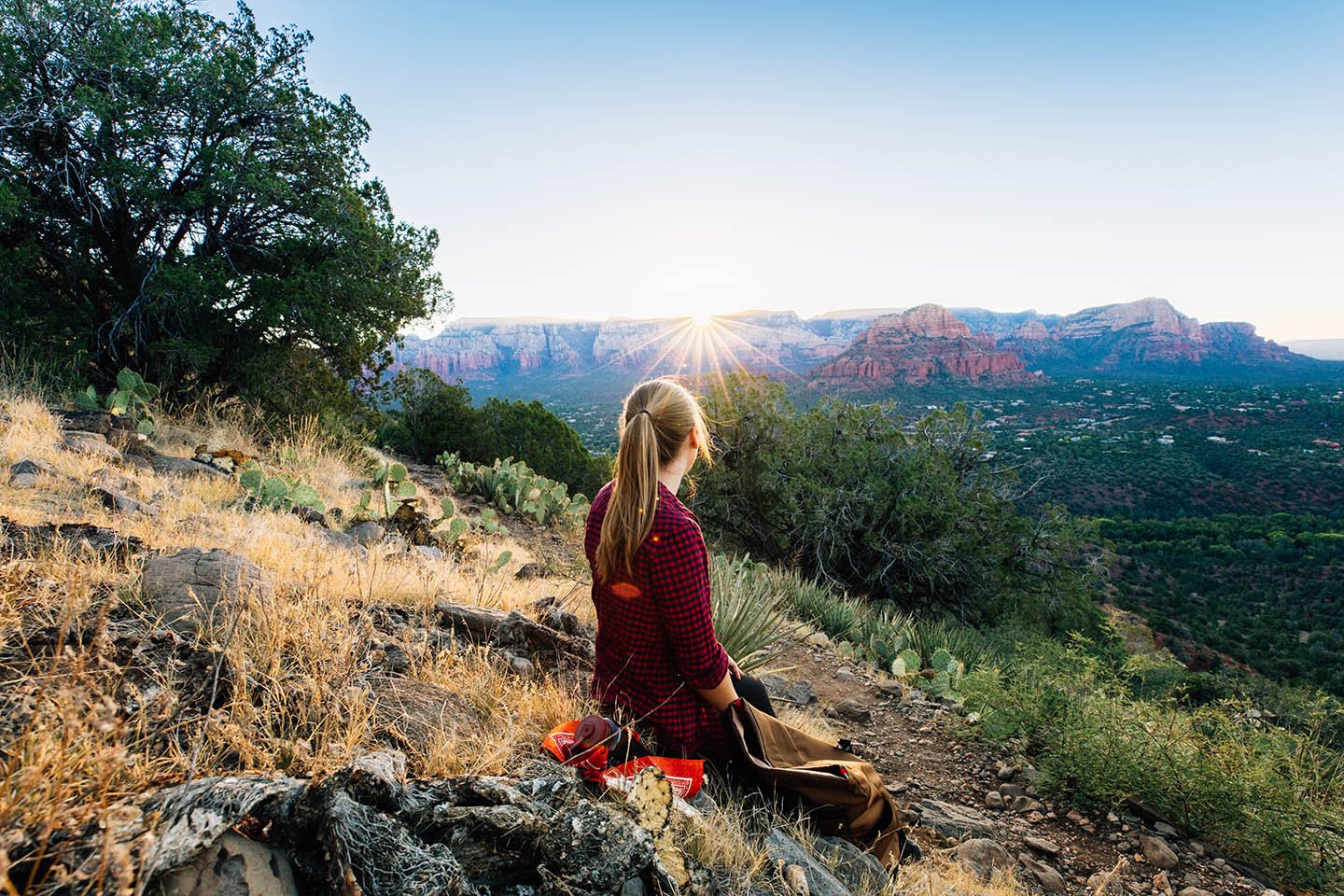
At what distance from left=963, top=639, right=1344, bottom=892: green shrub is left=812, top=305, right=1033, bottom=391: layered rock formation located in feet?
219

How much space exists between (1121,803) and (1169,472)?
36.1 m

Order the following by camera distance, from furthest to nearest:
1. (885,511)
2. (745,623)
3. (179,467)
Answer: (885,511) < (179,467) < (745,623)

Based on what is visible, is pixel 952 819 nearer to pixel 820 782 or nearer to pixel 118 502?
pixel 820 782

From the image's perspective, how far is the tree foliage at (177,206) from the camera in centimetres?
731

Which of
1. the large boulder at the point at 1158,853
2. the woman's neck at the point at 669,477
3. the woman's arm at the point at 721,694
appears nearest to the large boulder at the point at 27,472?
the woman's neck at the point at 669,477

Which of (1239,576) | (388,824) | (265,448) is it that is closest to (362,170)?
(265,448)

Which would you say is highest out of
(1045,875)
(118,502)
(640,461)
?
(640,461)

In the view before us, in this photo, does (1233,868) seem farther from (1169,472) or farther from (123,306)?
(1169,472)

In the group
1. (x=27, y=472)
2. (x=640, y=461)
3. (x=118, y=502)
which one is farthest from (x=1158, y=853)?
(x=27, y=472)

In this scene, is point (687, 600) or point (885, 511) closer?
point (687, 600)

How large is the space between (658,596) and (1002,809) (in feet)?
8.75

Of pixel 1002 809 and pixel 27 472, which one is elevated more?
pixel 27 472

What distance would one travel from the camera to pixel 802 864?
2.00 m

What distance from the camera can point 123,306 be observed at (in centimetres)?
823
